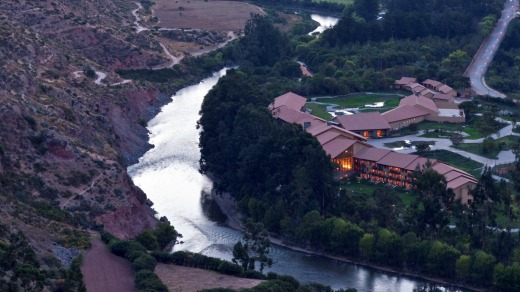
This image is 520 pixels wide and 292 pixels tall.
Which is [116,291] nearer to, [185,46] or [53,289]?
[53,289]

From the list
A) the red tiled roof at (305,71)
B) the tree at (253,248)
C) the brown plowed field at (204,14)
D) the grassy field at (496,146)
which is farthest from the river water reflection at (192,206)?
the brown plowed field at (204,14)

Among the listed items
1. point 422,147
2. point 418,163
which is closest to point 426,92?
point 422,147

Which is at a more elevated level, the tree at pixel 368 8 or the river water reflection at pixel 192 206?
the river water reflection at pixel 192 206

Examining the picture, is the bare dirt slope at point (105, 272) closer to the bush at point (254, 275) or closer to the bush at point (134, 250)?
the bush at point (134, 250)

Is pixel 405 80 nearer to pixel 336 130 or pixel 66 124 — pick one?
pixel 336 130

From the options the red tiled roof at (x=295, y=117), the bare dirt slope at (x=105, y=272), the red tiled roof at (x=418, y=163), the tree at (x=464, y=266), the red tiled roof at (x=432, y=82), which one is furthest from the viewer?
the red tiled roof at (x=432, y=82)

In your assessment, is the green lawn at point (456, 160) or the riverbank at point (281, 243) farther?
the green lawn at point (456, 160)
